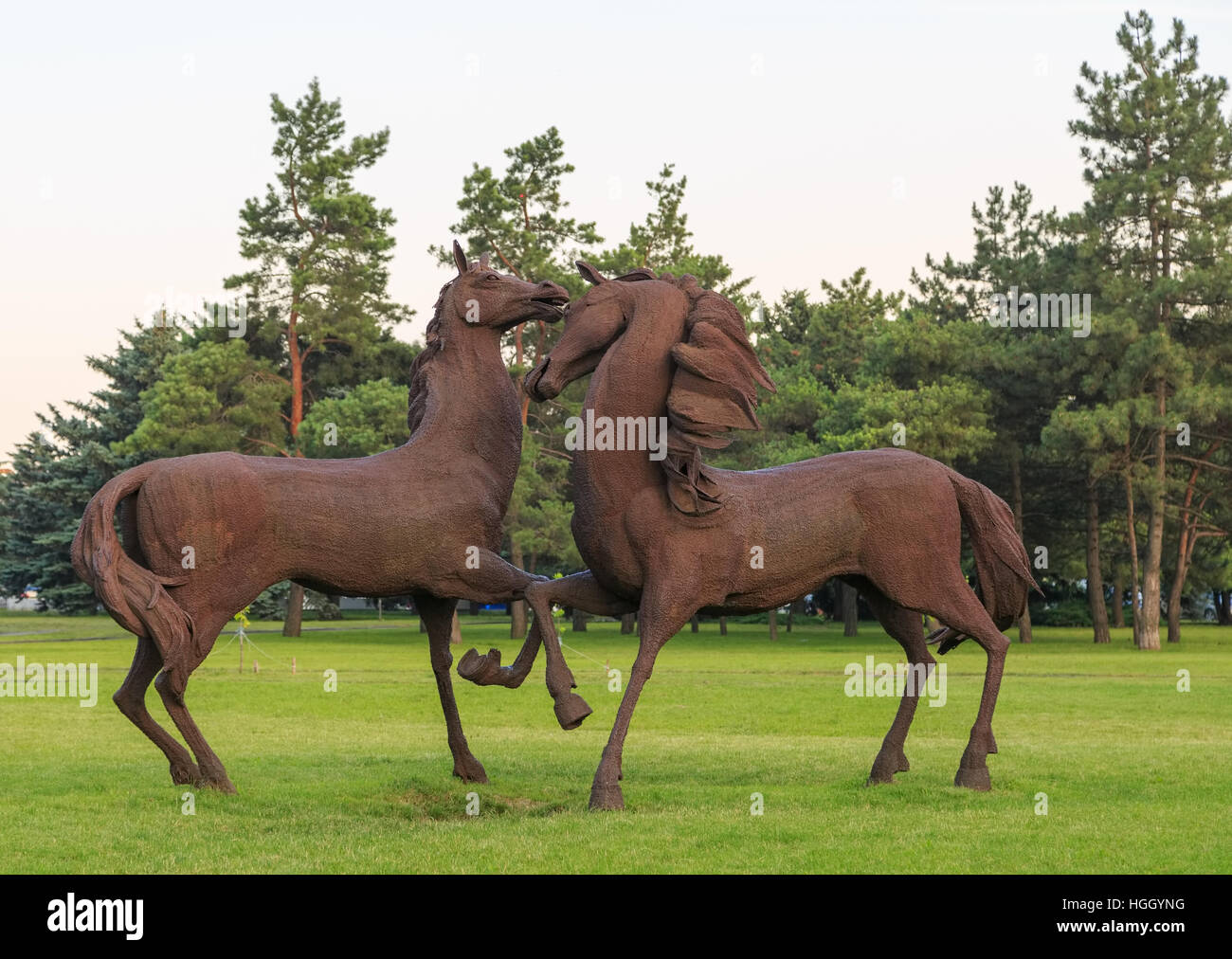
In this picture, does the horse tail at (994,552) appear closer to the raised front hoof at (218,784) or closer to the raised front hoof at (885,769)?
the raised front hoof at (885,769)

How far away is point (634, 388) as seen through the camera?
8383 mm

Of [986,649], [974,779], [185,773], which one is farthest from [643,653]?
[185,773]

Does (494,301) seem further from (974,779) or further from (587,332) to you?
(974,779)

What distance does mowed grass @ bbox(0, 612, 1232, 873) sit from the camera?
6.75m

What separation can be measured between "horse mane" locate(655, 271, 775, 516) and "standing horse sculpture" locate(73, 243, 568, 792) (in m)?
1.36

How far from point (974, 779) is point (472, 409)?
13.8 ft

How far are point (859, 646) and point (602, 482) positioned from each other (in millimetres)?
28665

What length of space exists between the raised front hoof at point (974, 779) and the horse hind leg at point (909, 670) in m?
0.48

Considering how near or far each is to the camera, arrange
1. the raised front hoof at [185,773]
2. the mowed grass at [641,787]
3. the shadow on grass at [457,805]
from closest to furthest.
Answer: the mowed grass at [641,787]
the shadow on grass at [457,805]
the raised front hoof at [185,773]

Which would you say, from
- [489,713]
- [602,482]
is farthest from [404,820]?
[489,713]

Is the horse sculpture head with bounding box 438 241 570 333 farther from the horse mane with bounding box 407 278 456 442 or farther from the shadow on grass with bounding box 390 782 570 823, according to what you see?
the shadow on grass with bounding box 390 782 570 823

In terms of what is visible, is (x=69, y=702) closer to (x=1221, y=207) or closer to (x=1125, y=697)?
(x=1125, y=697)

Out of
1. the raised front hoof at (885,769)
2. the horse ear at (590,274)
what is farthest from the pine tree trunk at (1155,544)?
the horse ear at (590,274)

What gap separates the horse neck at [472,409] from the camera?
9219mm
